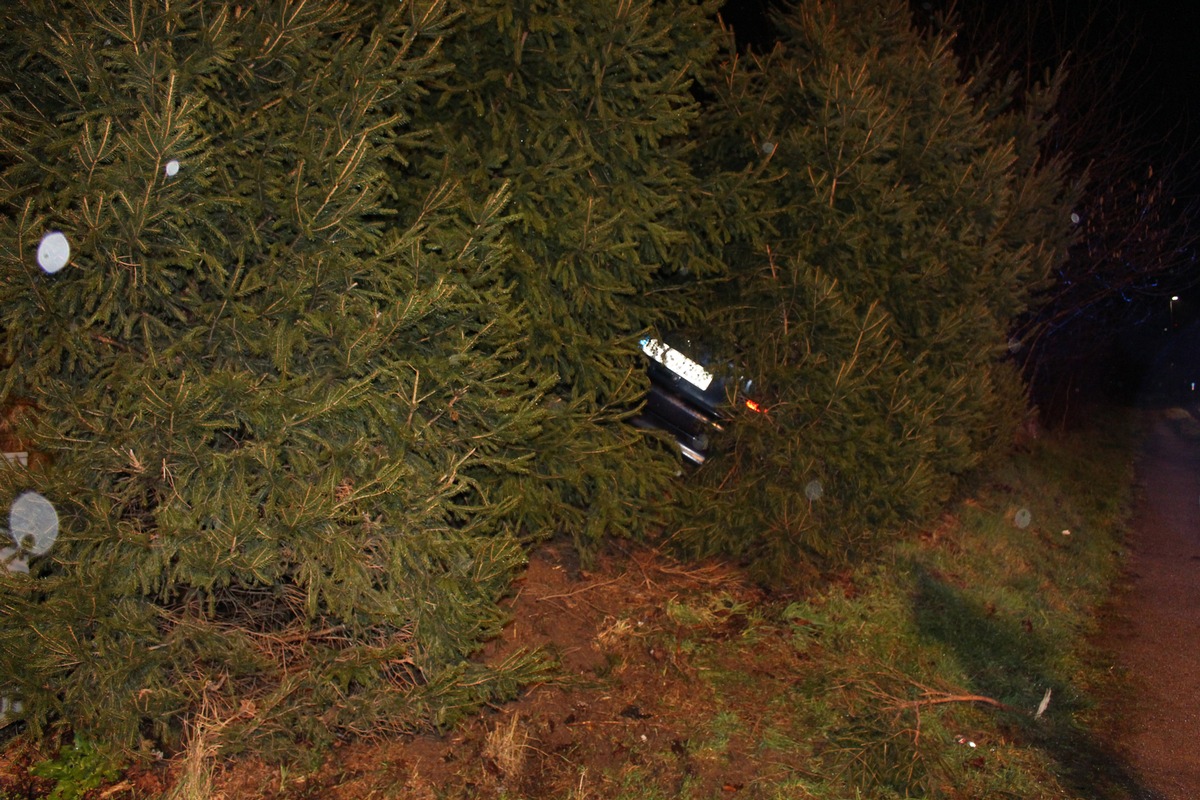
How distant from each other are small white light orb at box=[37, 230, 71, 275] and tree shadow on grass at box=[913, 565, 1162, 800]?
5395 millimetres

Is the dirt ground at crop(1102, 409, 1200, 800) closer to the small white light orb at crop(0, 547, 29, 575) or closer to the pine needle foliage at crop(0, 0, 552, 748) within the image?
the pine needle foliage at crop(0, 0, 552, 748)

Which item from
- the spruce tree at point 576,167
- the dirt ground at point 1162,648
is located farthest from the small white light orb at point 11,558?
the dirt ground at point 1162,648

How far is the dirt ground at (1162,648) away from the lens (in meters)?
5.70

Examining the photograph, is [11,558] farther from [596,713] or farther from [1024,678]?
[1024,678]

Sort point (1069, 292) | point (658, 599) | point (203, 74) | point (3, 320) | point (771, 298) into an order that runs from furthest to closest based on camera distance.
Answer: point (1069, 292)
point (771, 298)
point (658, 599)
point (203, 74)
point (3, 320)

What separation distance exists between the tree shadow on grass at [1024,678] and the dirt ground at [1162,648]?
0.58 ft

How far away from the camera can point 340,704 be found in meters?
4.22

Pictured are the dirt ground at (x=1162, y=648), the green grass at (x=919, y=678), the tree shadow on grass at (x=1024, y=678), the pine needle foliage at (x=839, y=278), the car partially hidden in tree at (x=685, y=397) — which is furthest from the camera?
the car partially hidden in tree at (x=685, y=397)

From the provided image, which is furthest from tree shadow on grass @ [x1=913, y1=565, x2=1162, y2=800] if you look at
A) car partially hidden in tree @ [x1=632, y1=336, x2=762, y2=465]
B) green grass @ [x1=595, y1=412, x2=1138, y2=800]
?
car partially hidden in tree @ [x1=632, y1=336, x2=762, y2=465]

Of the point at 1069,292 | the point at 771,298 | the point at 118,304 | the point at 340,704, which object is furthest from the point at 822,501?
the point at 1069,292

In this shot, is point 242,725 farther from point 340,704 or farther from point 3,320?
point 3,320

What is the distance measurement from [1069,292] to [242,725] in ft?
57.5

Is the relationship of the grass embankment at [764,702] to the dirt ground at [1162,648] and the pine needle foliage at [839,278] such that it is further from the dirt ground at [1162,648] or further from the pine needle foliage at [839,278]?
the pine needle foliage at [839,278]

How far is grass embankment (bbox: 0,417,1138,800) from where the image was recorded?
4512 millimetres
